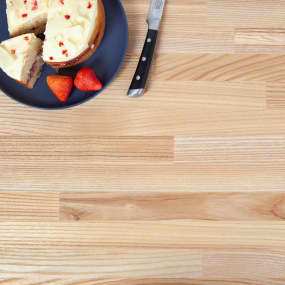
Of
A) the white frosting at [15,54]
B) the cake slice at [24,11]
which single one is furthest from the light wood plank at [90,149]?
the cake slice at [24,11]

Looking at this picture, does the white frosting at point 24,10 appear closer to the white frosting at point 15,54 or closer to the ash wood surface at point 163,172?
the white frosting at point 15,54

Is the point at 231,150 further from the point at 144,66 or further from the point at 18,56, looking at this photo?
the point at 18,56

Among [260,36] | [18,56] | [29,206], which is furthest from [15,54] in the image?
[260,36]

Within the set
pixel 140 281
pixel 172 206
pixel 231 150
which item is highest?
pixel 231 150

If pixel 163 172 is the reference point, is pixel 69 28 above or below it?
above

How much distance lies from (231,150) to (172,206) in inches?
9.5

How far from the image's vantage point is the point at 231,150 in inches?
38.8

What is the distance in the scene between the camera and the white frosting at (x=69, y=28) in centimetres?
85

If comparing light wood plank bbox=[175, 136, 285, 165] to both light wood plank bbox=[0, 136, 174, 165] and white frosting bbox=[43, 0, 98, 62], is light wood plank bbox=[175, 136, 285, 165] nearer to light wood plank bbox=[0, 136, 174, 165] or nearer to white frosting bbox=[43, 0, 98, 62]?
light wood plank bbox=[0, 136, 174, 165]

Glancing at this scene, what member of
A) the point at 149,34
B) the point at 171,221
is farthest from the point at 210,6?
the point at 171,221

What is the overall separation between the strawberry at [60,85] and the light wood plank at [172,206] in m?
0.29

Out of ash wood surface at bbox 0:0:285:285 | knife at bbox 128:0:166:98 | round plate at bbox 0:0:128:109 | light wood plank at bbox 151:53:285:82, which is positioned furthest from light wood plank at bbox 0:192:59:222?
light wood plank at bbox 151:53:285:82

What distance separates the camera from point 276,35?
3.24 feet

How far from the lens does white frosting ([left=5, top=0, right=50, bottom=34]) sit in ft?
2.88
